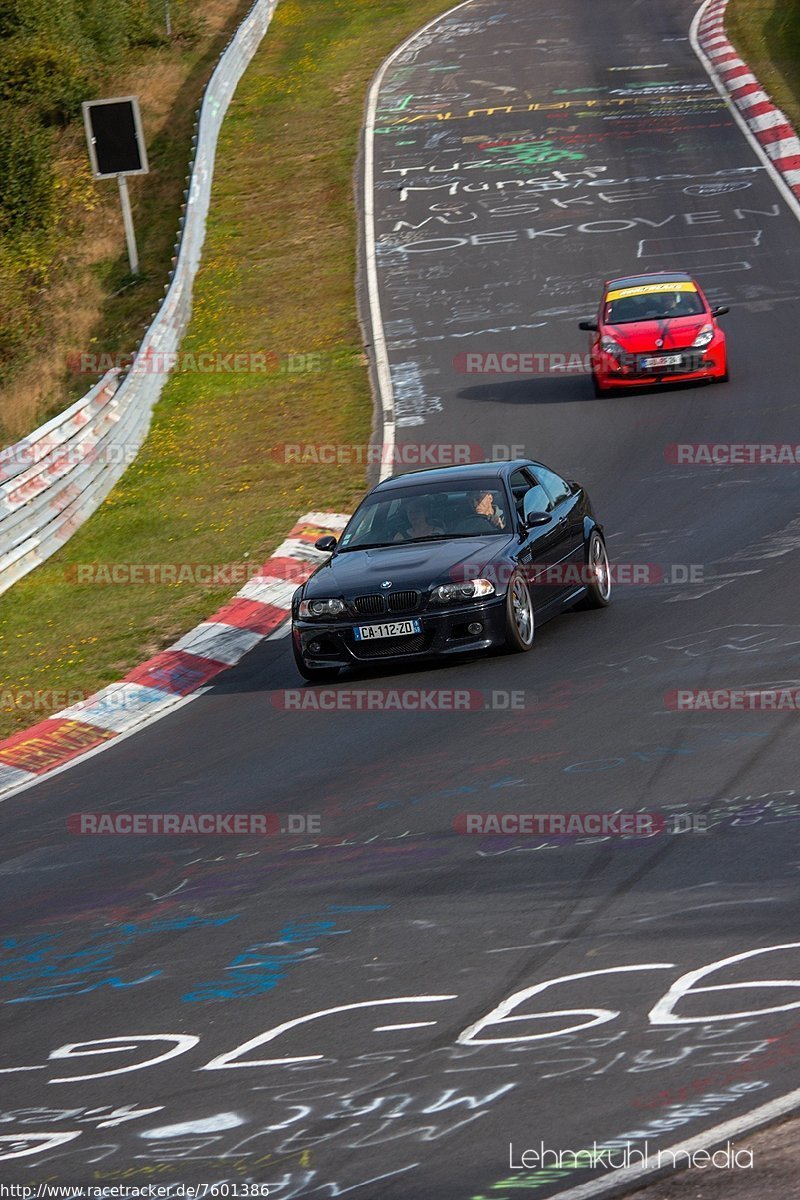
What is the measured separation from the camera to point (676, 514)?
17297 mm

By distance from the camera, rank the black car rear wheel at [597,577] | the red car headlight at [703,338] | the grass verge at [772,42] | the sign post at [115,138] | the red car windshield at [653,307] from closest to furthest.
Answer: the black car rear wheel at [597,577] < the red car headlight at [703,338] < the red car windshield at [653,307] < the sign post at [115,138] < the grass verge at [772,42]

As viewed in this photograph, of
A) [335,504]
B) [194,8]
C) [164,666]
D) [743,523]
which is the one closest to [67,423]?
[335,504]

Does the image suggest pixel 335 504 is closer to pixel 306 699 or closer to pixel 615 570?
pixel 615 570

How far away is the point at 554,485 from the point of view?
48.1ft

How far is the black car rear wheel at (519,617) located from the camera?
12.7 metres

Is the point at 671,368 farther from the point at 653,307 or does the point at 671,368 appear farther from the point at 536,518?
Result: the point at 536,518

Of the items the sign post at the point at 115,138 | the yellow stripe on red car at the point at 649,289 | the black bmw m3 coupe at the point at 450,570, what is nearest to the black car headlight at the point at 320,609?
the black bmw m3 coupe at the point at 450,570

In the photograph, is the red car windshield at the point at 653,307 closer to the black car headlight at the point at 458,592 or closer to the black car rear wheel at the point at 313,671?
the black car headlight at the point at 458,592

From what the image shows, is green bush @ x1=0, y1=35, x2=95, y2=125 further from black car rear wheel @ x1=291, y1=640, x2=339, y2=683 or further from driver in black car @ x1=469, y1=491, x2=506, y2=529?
black car rear wheel @ x1=291, y1=640, x2=339, y2=683

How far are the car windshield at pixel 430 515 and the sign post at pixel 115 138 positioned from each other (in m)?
18.1

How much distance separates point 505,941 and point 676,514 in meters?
10.9

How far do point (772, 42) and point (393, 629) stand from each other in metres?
35.4

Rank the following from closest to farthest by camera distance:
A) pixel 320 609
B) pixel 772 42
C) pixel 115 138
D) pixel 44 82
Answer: pixel 320 609
pixel 115 138
pixel 44 82
pixel 772 42

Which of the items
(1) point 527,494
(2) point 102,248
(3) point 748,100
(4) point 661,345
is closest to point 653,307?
(4) point 661,345
